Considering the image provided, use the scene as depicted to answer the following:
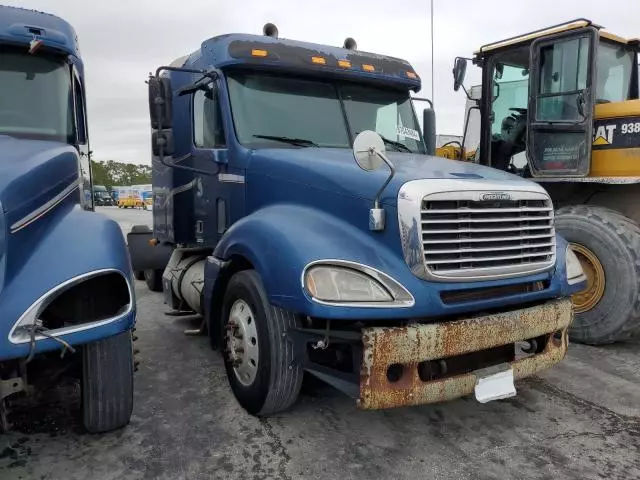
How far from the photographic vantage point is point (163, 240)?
6375 mm

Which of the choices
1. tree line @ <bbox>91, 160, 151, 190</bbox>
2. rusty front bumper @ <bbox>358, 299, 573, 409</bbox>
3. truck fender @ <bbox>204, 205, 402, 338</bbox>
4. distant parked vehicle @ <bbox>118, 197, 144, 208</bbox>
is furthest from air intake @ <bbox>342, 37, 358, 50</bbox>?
tree line @ <bbox>91, 160, 151, 190</bbox>

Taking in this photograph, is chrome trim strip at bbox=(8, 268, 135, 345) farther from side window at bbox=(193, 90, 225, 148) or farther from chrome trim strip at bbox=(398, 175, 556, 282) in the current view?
side window at bbox=(193, 90, 225, 148)

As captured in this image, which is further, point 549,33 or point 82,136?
point 549,33

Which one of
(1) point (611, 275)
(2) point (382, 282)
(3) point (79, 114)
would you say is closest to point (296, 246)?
(2) point (382, 282)

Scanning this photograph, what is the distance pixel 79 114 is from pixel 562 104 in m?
4.77

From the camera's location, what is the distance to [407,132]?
4.96 m

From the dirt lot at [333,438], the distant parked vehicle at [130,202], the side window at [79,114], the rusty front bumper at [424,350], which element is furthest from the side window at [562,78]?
the distant parked vehicle at [130,202]

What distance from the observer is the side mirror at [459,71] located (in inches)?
244

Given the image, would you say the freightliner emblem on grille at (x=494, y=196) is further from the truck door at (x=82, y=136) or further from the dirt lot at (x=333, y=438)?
the truck door at (x=82, y=136)

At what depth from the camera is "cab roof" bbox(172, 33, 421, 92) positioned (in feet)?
14.1

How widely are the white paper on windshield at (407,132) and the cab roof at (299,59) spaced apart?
0.41 m

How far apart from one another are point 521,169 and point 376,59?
2583mm

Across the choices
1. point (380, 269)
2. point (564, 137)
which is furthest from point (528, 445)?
point (564, 137)

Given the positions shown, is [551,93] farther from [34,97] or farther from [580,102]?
[34,97]
